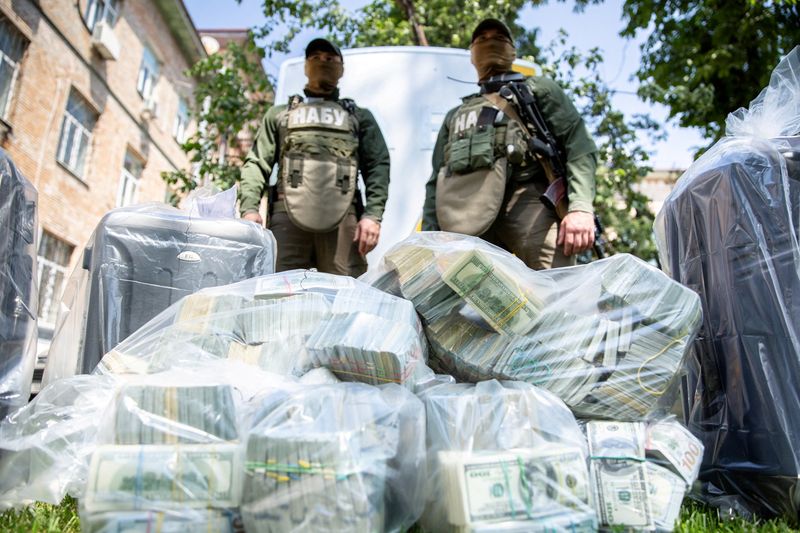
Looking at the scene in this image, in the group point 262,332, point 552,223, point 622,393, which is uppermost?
point 552,223

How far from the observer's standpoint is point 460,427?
4.76ft

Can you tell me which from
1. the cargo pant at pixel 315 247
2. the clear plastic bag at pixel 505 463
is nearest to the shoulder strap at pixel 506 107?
the cargo pant at pixel 315 247

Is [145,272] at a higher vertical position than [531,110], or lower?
lower

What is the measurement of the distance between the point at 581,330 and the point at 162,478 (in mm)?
1167

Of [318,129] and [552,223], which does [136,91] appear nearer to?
[318,129]

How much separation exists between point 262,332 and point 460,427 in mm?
726

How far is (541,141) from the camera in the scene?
8.90 feet

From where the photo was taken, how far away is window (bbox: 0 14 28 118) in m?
8.93

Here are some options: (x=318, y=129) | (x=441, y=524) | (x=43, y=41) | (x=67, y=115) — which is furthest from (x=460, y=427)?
→ (x=67, y=115)

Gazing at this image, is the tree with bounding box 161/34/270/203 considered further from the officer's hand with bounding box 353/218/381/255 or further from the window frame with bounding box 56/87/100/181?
the officer's hand with bounding box 353/218/381/255

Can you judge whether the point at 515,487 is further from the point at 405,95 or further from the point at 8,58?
the point at 8,58

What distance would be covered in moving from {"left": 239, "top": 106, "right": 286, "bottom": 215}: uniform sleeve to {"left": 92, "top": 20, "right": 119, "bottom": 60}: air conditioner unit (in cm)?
1034

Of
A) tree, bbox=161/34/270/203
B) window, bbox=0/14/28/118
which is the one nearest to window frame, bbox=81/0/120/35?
window, bbox=0/14/28/118

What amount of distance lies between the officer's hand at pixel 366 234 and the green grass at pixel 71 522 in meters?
1.64
